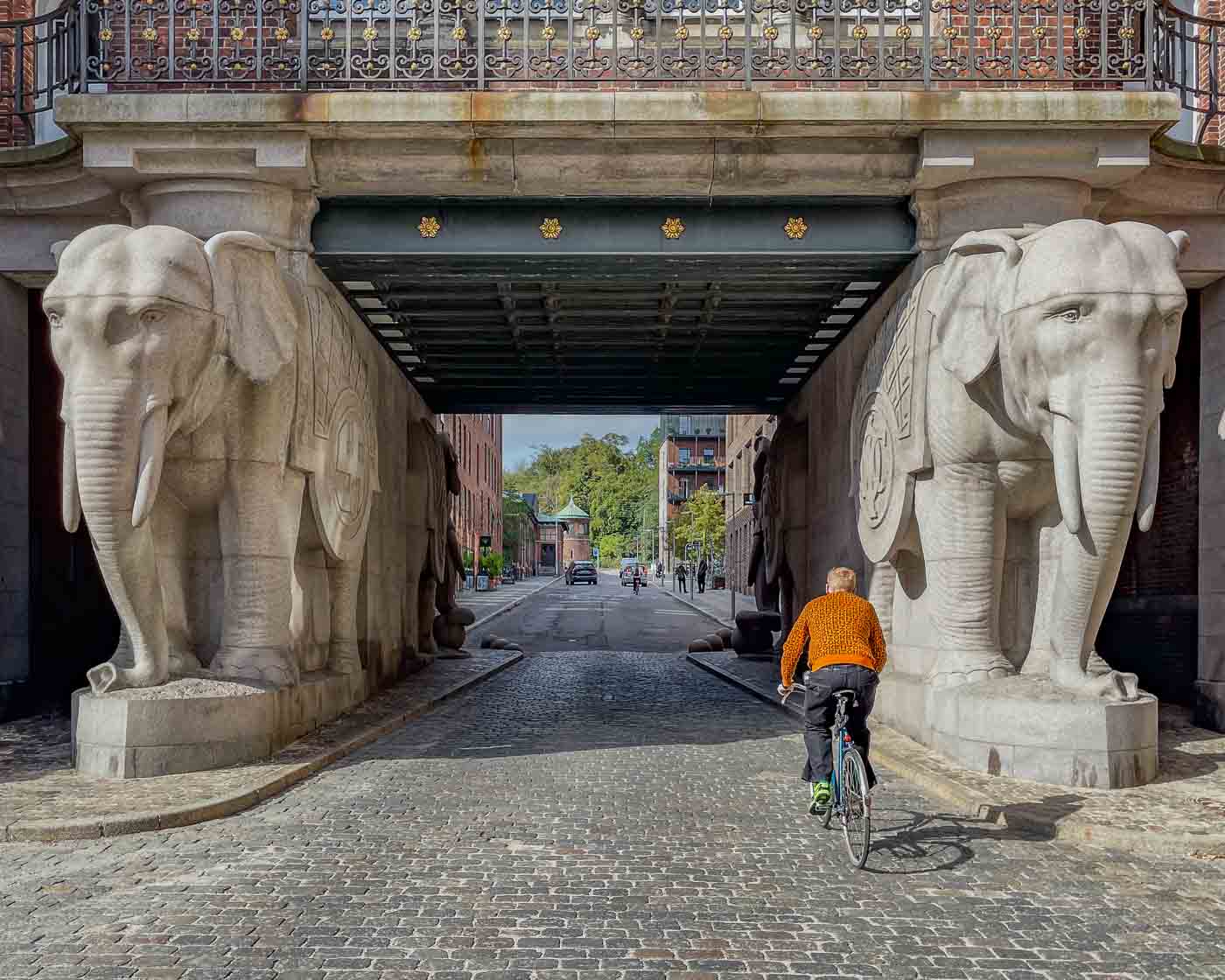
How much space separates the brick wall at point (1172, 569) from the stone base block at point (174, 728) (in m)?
9.75

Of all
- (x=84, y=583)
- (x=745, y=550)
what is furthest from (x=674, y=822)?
(x=745, y=550)

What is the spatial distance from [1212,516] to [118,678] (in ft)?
33.2

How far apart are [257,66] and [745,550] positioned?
1730 inches

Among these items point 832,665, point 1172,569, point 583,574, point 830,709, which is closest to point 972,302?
point 832,665

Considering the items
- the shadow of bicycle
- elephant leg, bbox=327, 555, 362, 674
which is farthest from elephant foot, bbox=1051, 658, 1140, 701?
elephant leg, bbox=327, 555, 362, 674

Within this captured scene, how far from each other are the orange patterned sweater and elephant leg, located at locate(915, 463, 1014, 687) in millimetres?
3159

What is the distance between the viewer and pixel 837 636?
6816mm

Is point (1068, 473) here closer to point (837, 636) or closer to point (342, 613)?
point (837, 636)

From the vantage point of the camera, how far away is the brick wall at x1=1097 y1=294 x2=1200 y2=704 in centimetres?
1357

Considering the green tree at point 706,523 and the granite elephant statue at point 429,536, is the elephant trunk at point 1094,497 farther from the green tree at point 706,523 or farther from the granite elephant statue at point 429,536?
the green tree at point 706,523

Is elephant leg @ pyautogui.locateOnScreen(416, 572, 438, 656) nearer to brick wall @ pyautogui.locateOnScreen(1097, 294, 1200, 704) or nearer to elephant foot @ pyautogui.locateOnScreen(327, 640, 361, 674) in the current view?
elephant foot @ pyautogui.locateOnScreen(327, 640, 361, 674)

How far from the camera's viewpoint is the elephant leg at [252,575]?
988 centimetres

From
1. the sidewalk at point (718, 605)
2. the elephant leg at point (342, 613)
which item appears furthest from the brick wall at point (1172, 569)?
the sidewalk at point (718, 605)

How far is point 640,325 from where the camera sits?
50.8ft
